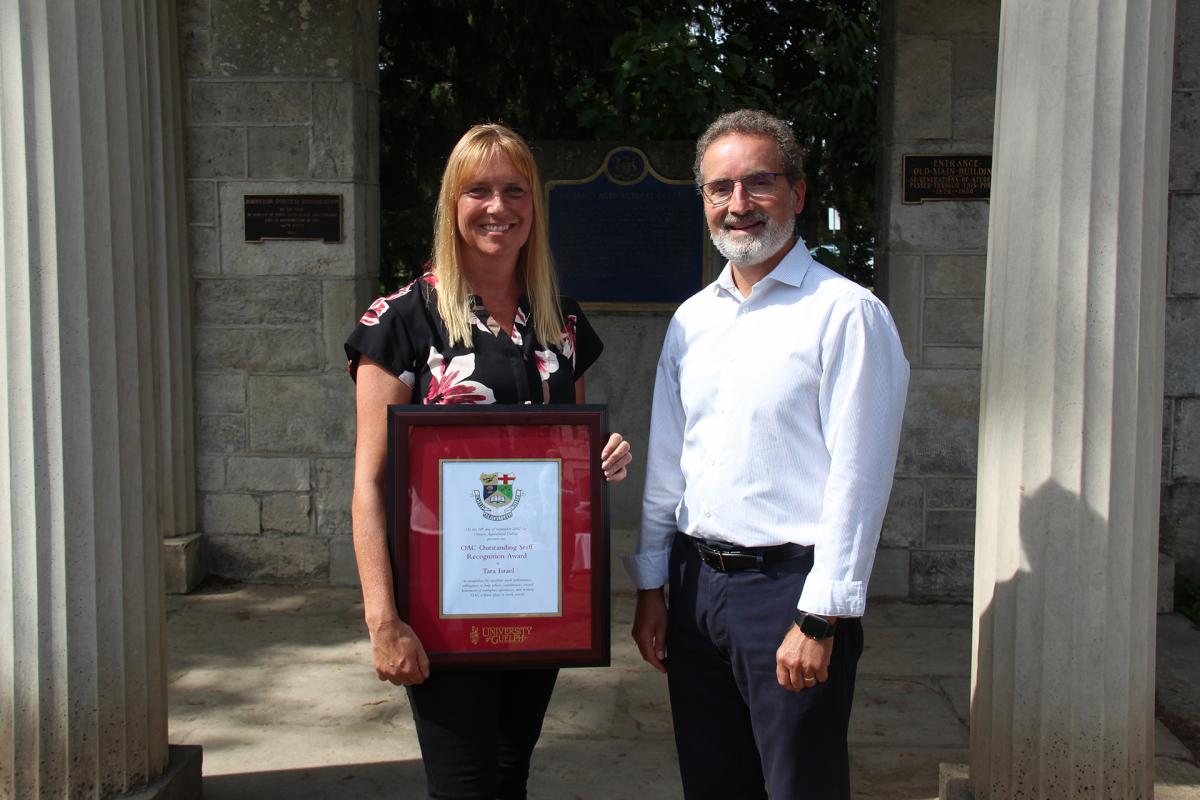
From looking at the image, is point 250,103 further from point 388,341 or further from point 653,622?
point 653,622

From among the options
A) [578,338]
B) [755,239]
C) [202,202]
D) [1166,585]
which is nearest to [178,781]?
[578,338]

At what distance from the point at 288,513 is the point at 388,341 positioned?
3763 millimetres

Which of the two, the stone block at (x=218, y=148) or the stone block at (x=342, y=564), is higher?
the stone block at (x=218, y=148)

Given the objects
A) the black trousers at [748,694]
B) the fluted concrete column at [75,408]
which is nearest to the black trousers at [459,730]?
the black trousers at [748,694]

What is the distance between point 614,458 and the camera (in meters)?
2.55

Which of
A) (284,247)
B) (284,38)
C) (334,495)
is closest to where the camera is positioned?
(284,38)

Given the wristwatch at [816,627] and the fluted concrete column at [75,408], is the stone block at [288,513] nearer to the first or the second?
the fluted concrete column at [75,408]

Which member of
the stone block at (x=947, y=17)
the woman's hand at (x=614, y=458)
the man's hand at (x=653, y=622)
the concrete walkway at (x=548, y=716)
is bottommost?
the concrete walkway at (x=548, y=716)

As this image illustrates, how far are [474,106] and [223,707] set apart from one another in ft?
18.3

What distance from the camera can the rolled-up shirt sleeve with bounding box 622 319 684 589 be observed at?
9.09ft

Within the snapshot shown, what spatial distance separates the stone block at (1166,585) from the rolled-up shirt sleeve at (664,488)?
3.85 meters

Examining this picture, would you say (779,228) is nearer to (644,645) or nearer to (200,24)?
(644,645)

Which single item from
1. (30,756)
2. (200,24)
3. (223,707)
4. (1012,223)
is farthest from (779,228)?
(200,24)

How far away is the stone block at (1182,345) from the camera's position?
5.75 meters
